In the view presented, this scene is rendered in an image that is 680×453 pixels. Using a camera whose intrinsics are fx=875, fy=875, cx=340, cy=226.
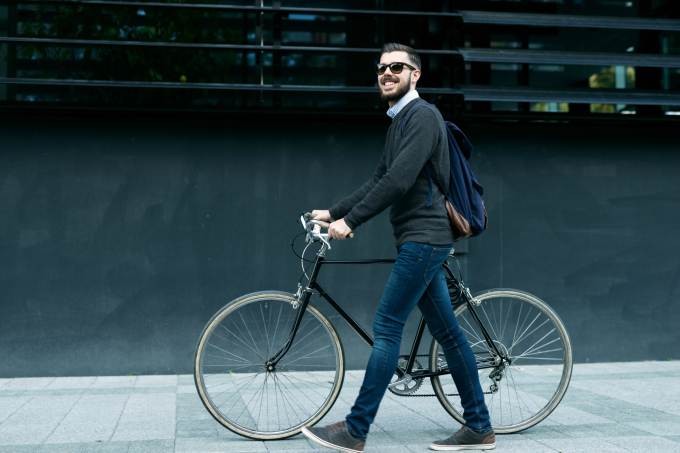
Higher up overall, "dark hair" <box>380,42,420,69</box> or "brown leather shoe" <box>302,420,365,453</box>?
"dark hair" <box>380,42,420,69</box>

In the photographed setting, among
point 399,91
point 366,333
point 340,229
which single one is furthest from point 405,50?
point 366,333

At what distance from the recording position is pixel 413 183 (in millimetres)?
4414

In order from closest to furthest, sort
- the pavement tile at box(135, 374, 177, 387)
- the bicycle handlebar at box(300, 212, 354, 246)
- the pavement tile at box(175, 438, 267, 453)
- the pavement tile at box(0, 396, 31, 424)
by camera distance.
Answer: the pavement tile at box(175, 438, 267, 453) → the bicycle handlebar at box(300, 212, 354, 246) → the pavement tile at box(0, 396, 31, 424) → the pavement tile at box(135, 374, 177, 387)

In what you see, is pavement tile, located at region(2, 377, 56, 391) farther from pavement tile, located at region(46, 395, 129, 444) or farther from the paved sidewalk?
pavement tile, located at region(46, 395, 129, 444)

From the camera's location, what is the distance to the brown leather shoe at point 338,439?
14.4 ft

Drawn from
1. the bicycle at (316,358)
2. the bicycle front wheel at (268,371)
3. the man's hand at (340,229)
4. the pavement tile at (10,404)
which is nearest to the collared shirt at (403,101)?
the man's hand at (340,229)

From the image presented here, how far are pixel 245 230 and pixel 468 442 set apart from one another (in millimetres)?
3283

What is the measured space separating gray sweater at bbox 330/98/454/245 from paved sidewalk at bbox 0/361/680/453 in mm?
982

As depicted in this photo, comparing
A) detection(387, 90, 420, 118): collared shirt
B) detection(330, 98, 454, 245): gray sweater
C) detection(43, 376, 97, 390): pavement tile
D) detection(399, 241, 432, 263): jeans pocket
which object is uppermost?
detection(387, 90, 420, 118): collared shirt

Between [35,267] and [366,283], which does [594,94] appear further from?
[35,267]

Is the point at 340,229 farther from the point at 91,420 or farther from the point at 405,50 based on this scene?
the point at 91,420

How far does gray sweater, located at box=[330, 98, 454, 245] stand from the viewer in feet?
14.4

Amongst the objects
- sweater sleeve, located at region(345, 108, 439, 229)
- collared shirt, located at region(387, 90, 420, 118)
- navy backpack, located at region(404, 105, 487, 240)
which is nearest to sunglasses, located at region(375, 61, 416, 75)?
collared shirt, located at region(387, 90, 420, 118)

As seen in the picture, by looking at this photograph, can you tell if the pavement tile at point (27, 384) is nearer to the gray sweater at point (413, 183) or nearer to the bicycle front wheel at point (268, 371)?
the bicycle front wheel at point (268, 371)
